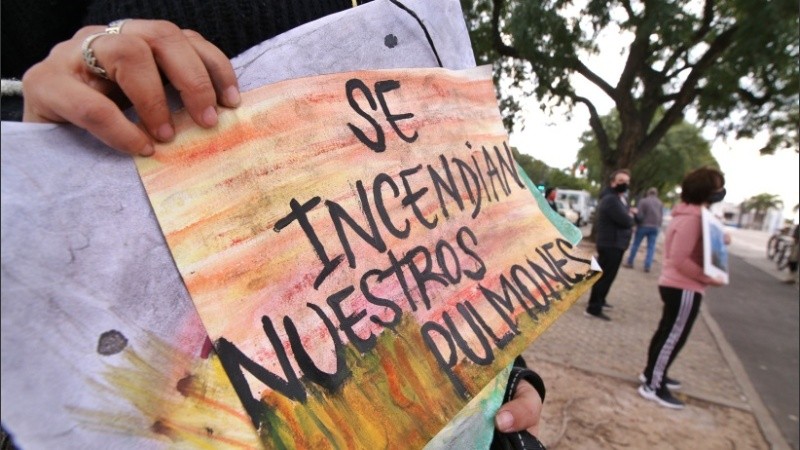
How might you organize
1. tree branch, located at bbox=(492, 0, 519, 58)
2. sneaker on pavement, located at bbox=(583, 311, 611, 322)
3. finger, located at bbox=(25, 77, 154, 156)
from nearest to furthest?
finger, located at bbox=(25, 77, 154, 156) → sneaker on pavement, located at bbox=(583, 311, 611, 322) → tree branch, located at bbox=(492, 0, 519, 58)

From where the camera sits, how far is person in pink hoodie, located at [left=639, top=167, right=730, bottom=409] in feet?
11.7

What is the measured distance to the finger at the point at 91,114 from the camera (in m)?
0.50

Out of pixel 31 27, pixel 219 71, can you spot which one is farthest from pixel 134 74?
pixel 31 27

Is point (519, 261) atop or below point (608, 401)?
atop

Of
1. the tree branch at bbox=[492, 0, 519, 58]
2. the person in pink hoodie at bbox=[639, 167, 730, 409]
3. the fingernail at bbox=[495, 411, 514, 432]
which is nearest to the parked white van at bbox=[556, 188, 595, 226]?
the tree branch at bbox=[492, 0, 519, 58]

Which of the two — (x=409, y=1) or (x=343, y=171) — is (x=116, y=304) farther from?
(x=409, y=1)

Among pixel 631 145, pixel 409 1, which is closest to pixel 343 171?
pixel 409 1

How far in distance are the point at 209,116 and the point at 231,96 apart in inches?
1.8

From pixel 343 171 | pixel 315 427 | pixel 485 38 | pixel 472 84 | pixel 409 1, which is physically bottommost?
pixel 315 427

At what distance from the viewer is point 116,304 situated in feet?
1.62

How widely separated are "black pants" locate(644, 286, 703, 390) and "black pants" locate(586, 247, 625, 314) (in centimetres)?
168

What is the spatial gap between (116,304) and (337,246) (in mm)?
276

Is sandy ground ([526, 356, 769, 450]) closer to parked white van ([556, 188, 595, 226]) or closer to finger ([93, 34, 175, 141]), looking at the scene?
finger ([93, 34, 175, 141])

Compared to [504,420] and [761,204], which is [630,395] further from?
[761,204]
